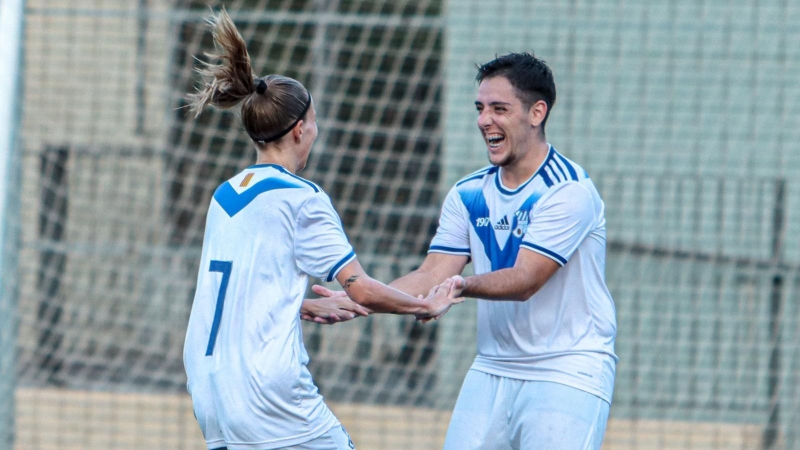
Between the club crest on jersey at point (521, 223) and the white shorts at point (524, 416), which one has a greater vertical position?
the club crest on jersey at point (521, 223)

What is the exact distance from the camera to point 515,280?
3.84m

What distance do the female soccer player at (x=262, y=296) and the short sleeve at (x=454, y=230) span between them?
899 mm

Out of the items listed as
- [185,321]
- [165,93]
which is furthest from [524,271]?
[165,93]

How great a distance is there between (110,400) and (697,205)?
4172 millimetres

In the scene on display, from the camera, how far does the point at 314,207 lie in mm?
3420

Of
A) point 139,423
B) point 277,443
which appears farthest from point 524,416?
point 139,423

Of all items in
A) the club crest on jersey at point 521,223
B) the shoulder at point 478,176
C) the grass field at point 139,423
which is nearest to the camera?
the club crest on jersey at point 521,223

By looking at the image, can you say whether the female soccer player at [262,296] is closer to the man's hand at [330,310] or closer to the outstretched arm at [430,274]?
the man's hand at [330,310]

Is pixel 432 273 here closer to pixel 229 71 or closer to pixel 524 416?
pixel 524 416

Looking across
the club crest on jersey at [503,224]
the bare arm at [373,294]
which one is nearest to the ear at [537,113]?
the club crest on jersey at [503,224]

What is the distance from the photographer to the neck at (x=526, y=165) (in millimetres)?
4148

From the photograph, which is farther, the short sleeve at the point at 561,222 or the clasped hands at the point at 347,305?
the short sleeve at the point at 561,222

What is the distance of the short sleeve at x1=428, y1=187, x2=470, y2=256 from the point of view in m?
4.36

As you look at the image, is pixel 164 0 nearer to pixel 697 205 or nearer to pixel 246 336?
pixel 697 205
